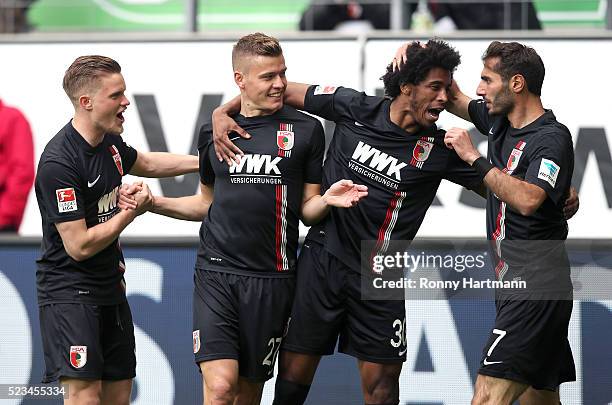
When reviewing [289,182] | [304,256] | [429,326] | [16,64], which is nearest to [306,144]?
[289,182]

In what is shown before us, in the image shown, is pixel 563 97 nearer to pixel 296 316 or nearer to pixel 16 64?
pixel 296 316

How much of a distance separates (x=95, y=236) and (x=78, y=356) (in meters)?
0.62

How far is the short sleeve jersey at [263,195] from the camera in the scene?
6109 millimetres

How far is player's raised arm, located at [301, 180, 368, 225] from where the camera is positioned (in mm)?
5906

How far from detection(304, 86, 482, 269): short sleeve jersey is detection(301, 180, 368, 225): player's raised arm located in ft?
0.48

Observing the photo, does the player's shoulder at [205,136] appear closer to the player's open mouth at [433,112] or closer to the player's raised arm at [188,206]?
the player's raised arm at [188,206]

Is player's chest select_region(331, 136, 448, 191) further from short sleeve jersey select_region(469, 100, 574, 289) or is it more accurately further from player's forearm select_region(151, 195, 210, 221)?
player's forearm select_region(151, 195, 210, 221)

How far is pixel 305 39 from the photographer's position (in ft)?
26.5

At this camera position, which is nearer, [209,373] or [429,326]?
[209,373]

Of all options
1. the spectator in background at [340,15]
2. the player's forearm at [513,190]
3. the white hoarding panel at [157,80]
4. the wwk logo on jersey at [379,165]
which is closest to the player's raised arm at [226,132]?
the wwk logo on jersey at [379,165]

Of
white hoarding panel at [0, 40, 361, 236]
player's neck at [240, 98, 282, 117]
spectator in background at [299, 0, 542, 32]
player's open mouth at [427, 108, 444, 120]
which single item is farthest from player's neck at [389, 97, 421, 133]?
spectator in background at [299, 0, 542, 32]

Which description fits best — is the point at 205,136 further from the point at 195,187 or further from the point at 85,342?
the point at 195,187

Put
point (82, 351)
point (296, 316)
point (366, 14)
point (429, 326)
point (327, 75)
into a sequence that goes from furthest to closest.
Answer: point (366, 14) → point (327, 75) → point (429, 326) → point (296, 316) → point (82, 351)

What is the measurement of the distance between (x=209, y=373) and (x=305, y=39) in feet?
9.69
